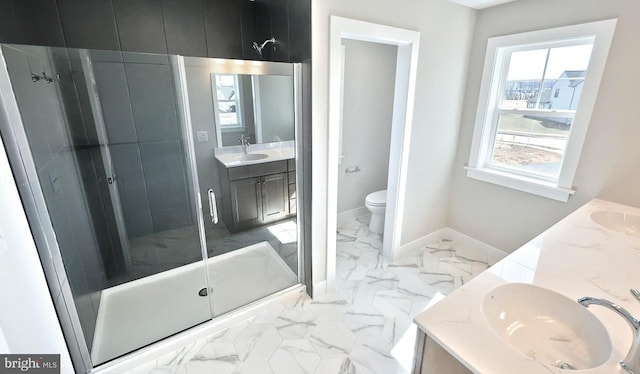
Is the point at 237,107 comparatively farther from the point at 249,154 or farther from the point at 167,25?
the point at 167,25

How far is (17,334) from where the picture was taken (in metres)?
1.00

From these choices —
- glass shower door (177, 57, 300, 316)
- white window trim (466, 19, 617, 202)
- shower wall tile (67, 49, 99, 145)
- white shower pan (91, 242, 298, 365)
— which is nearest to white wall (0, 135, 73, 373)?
white shower pan (91, 242, 298, 365)

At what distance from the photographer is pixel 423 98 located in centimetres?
241

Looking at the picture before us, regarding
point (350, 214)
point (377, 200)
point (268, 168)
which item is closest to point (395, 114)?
point (377, 200)

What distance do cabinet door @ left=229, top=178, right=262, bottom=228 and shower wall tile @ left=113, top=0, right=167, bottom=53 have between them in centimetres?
125

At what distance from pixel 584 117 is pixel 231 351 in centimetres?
296

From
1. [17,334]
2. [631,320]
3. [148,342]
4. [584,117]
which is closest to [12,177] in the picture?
[17,334]

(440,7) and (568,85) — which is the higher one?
(440,7)

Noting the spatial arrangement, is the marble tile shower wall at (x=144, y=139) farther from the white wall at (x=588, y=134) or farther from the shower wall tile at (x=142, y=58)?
the white wall at (x=588, y=134)

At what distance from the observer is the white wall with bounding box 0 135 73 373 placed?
3.17 ft

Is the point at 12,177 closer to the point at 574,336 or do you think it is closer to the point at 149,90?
the point at 149,90

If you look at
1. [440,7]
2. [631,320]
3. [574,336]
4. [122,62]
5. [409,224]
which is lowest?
[409,224]

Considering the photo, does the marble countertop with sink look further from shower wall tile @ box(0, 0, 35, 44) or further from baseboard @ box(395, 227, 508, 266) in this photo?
baseboard @ box(395, 227, 508, 266)

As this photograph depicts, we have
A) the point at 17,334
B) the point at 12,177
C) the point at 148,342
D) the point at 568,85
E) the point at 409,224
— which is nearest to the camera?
the point at 17,334
